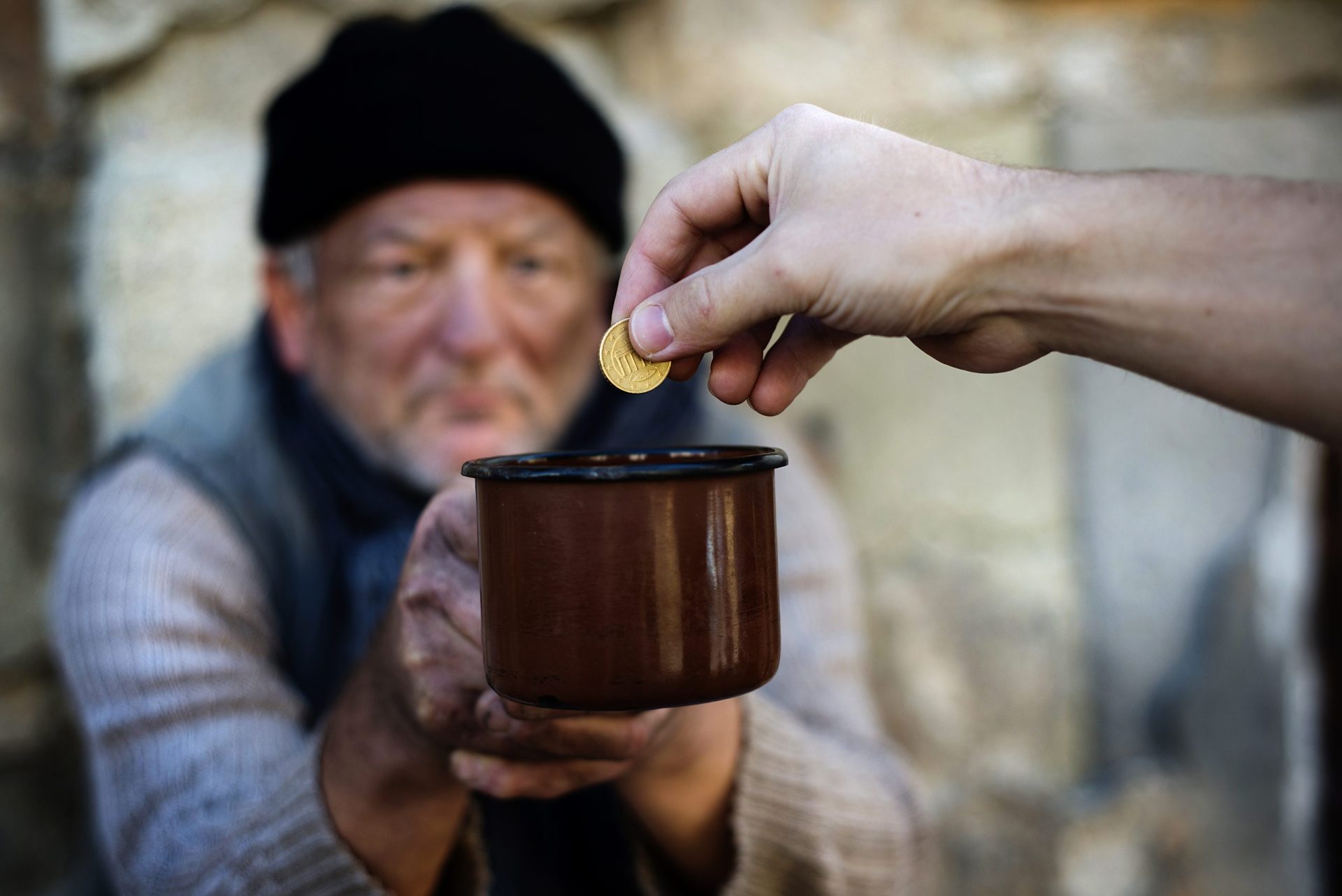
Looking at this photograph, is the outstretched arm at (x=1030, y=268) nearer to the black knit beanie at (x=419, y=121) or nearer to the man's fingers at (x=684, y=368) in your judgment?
the man's fingers at (x=684, y=368)

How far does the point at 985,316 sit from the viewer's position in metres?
0.84

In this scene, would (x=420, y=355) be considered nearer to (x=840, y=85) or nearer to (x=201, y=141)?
(x=201, y=141)

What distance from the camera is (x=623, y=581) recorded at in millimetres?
804

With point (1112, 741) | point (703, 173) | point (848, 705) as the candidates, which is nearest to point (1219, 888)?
point (1112, 741)

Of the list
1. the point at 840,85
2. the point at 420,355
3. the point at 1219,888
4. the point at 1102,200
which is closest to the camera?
the point at 1102,200

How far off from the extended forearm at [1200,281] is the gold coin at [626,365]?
0.96ft

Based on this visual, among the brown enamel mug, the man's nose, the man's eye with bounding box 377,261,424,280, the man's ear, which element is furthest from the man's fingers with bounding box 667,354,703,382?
the man's ear

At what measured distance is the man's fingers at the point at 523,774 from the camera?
103 cm

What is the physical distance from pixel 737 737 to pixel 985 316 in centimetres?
63

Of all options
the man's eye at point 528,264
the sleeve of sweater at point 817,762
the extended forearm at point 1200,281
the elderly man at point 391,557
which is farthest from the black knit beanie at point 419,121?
the extended forearm at point 1200,281

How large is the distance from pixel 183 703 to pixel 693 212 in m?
0.91

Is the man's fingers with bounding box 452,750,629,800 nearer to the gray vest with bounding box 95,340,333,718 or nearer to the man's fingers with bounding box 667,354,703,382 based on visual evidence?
the man's fingers with bounding box 667,354,703,382

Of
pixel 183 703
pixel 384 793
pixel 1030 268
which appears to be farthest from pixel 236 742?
pixel 1030 268

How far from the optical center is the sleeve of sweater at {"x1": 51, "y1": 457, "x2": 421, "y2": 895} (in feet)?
3.79
